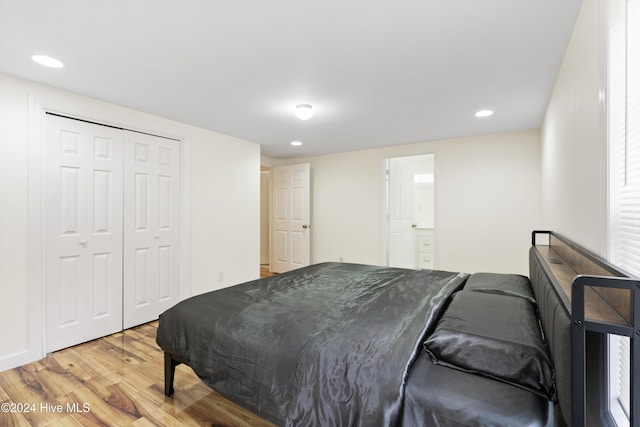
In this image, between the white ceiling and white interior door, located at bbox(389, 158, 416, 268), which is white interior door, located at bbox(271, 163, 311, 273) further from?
the white ceiling

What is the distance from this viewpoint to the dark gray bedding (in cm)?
116

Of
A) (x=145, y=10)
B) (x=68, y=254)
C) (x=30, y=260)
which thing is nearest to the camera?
(x=145, y=10)

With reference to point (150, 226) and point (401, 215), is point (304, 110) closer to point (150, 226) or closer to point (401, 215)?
point (150, 226)

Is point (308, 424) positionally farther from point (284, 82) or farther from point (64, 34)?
point (64, 34)

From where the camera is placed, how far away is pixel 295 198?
5.45 meters

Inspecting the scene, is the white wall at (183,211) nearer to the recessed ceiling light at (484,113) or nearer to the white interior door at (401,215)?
the white interior door at (401,215)

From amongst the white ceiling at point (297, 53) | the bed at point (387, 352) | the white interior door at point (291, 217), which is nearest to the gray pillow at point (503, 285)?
the bed at point (387, 352)

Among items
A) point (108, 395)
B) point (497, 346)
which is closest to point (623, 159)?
point (497, 346)

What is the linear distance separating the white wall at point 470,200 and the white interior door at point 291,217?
2.31 feet

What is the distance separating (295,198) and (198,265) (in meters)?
2.25

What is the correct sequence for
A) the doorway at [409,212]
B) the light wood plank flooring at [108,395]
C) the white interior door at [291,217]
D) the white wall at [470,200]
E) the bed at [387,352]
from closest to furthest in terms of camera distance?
the bed at [387,352] < the light wood plank flooring at [108,395] < the white wall at [470,200] < the doorway at [409,212] < the white interior door at [291,217]

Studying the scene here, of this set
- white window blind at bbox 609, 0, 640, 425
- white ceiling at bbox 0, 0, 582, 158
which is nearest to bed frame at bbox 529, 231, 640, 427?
white window blind at bbox 609, 0, 640, 425

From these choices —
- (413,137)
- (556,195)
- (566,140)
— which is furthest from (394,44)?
(413,137)

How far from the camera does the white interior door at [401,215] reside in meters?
Answer: 4.98
